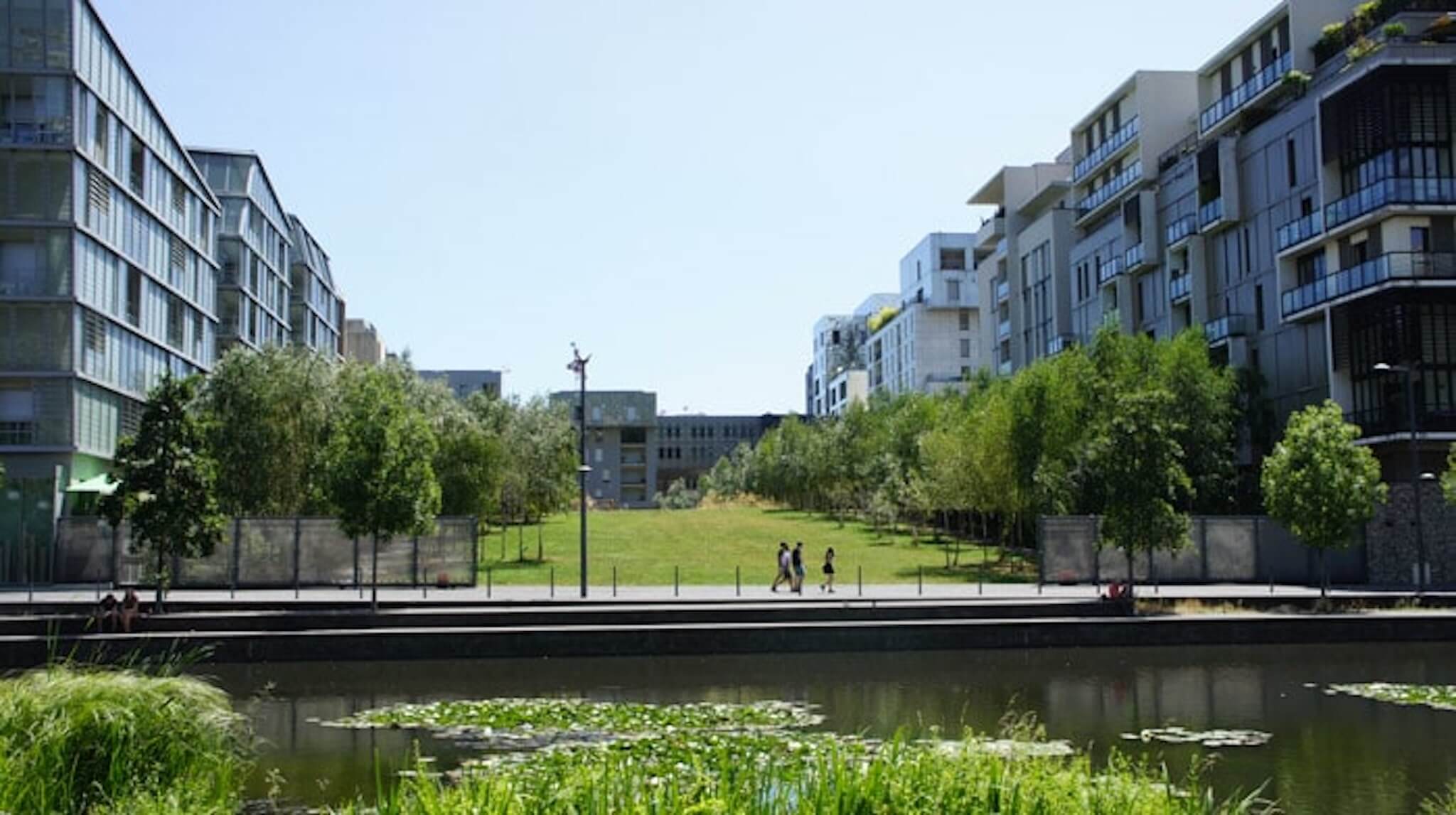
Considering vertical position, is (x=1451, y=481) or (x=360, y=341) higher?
(x=360, y=341)

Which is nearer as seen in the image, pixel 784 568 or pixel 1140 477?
pixel 1140 477

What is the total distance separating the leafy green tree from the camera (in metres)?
53.6

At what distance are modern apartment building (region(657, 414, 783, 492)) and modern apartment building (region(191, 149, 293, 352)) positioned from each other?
Answer: 367 ft

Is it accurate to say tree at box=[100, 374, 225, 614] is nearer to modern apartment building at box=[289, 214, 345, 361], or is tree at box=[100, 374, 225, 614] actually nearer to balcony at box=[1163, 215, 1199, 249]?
balcony at box=[1163, 215, 1199, 249]

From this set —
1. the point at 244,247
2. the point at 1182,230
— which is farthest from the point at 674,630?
the point at 244,247

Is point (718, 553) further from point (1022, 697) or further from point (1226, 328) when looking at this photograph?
point (1022, 697)

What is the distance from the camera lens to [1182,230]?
63.2m

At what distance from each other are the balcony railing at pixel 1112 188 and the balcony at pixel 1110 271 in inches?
156

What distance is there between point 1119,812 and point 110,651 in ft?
87.5

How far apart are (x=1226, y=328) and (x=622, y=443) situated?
117636 millimetres

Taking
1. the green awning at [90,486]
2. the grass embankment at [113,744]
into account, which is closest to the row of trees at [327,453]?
the green awning at [90,486]

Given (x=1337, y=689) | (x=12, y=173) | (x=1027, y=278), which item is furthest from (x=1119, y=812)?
(x=1027, y=278)

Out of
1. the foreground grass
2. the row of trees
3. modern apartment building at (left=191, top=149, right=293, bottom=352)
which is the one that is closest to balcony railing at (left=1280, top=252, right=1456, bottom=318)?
the row of trees

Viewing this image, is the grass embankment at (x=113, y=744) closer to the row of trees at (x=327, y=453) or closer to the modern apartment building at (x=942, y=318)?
the row of trees at (x=327, y=453)
